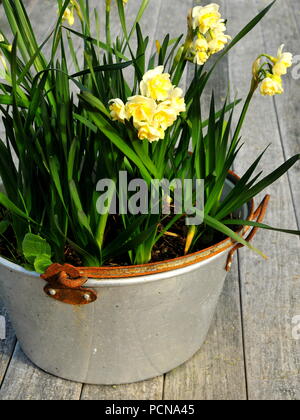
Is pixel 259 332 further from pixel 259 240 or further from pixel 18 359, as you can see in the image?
pixel 18 359

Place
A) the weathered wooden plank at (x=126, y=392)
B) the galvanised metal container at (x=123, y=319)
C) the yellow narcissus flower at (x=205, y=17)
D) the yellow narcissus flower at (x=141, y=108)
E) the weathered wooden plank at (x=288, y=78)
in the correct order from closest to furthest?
the yellow narcissus flower at (x=141, y=108) < the yellow narcissus flower at (x=205, y=17) < the galvanised metal container at (x=123, y=319) < the weathered wooden plank at (x=126, y=392) < the weathered wooden plank at (x=288, y=78)

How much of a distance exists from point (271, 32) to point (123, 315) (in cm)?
181

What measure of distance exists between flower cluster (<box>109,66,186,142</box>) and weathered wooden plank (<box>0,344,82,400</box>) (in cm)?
54

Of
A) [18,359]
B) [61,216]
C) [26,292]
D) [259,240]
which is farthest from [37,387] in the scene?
[259,240]

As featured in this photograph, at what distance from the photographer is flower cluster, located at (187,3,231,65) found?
28.3 inches

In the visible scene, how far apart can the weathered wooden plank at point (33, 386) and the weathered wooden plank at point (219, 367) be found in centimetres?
17

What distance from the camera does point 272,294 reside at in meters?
1.19

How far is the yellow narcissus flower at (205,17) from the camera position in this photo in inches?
28.2

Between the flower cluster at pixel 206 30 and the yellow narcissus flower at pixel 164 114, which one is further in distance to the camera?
the flower cluster at pixel 206 30

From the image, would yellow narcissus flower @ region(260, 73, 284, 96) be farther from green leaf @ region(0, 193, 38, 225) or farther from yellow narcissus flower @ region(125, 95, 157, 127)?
green leaf @ region(0, 193, 38, 225)

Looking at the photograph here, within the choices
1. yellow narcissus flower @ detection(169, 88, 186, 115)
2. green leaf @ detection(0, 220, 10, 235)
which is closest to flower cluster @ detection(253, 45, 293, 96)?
yellow narcissus flower @ detection(169, 88, 186, 115)

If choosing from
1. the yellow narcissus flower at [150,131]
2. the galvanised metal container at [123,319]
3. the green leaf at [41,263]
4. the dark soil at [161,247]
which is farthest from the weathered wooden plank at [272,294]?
the yellow narcissus flower at [150,131]

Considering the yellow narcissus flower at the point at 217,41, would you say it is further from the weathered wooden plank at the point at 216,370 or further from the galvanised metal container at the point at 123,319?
the weathered wooden plank at the point at 216,370

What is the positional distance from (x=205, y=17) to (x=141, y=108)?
0.19 metres
